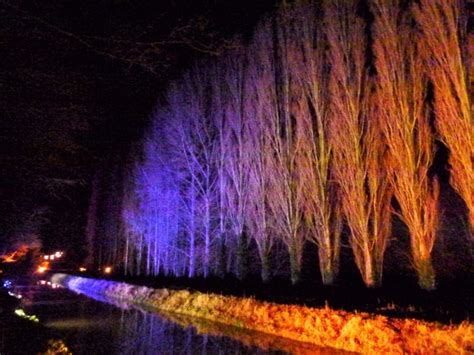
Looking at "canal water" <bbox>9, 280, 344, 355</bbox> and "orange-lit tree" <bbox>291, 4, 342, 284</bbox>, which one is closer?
"canal water" <bbox>9, 280, 344, 355</bbox>

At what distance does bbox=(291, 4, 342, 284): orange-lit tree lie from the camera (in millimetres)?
14883

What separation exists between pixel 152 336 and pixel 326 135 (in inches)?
347

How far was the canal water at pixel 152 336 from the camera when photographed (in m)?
9.15

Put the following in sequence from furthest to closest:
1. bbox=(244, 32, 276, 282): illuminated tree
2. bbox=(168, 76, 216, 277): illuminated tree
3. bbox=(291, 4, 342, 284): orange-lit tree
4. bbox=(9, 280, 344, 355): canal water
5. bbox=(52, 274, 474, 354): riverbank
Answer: bbox=(168, 76, 216, 277): illuminated tree → bbox=(244, 32, 276, 282): illuminated tree → bbox=(291, 4, 342, 284): orange-lit tree → bbox=(9, 280, 344, 355): canal water → bbox=(52, 274, 474, 354): riverbank

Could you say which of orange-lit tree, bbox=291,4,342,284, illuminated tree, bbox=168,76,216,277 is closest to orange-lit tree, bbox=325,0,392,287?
orange-lit tree, bbox=291,4,342,284

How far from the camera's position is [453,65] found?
1187 cm

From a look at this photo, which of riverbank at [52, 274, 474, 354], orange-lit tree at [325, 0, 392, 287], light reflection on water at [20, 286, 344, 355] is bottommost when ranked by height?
light reflection on water at [20, 286, 344, 355]

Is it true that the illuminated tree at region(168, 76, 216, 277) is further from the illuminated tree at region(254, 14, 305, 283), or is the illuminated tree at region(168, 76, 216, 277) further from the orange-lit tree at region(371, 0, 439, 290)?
the orange-lit tree at region(371, 0, 439, 290)

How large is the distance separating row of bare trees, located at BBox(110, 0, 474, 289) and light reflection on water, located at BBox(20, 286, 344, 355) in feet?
14.5

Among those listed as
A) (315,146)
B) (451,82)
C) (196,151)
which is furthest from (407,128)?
(196,151)

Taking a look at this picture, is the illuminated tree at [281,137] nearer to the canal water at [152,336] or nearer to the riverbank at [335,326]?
the riverbank at [335,326]

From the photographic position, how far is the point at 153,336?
10.9 m

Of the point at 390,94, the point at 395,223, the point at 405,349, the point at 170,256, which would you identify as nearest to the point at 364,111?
the point at 390,94

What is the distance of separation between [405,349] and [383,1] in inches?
418
